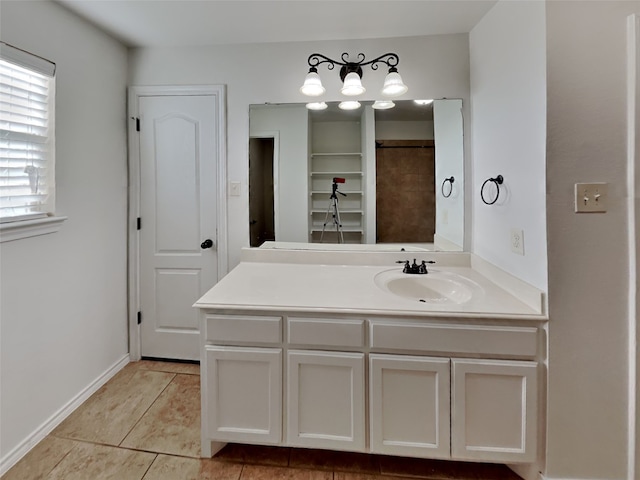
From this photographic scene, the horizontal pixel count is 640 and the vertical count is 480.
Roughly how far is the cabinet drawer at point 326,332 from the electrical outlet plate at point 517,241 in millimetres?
816

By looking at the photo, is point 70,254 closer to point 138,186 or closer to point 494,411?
point 138,186

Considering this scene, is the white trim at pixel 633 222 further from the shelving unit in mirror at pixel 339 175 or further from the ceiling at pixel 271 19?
the shelving unit in mirror at pixel 339 175

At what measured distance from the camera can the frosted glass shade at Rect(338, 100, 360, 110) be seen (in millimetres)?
2111

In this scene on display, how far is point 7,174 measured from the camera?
58.9 inches

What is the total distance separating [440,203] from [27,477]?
102 inches

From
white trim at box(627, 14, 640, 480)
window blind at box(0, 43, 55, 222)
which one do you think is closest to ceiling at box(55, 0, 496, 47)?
window blind at box(0, 43, 55, 222)

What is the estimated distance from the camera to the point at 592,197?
1.27 meters

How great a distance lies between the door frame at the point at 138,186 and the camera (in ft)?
7.31

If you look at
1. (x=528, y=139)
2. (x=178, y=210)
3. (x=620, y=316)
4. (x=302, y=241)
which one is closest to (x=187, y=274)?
(x=178, y=210)

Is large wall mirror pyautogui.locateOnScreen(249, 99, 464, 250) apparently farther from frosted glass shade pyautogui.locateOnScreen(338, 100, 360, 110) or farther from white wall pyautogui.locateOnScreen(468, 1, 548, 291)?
white wall pyautogui.locateOnScreen(468, 1, 548, 291)

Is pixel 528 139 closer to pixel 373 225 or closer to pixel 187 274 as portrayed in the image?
pixel 373 225

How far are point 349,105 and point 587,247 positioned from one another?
1.52 m

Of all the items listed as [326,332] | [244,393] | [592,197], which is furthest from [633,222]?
[244,393]

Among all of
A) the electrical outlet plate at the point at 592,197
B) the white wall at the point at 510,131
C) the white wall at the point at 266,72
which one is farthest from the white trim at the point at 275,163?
the electrical outlet plate at the point at 592,197
